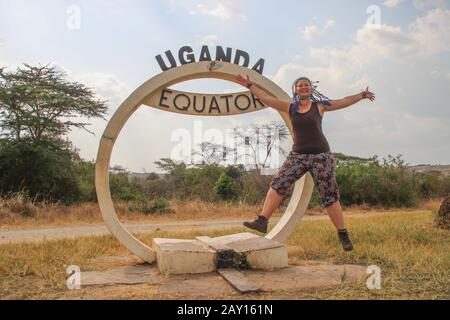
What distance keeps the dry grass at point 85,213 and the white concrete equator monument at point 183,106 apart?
6.44 m

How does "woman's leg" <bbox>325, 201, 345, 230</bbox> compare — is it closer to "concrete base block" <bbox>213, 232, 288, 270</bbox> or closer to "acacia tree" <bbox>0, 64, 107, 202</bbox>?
"concrete base block" <bbox>213, 232, 288, 270</bbox>

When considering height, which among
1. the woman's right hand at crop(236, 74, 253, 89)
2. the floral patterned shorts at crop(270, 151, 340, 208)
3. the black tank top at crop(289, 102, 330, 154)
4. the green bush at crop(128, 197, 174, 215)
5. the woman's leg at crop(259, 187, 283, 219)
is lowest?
the green bush at crop(128, 197, 174, 215)

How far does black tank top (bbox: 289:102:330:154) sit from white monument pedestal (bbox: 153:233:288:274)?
3.40 ft

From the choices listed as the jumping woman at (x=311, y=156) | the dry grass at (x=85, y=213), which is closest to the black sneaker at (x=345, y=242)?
the jumping woman at (x=311, y=156)

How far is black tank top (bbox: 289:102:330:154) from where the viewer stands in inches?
186

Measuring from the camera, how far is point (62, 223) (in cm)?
1111

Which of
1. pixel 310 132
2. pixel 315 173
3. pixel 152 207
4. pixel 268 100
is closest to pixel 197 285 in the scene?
pixel 315 173

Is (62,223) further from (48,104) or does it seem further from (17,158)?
(48,104)

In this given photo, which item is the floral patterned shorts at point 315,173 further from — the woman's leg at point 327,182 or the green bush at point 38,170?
the green bush at point 38,170

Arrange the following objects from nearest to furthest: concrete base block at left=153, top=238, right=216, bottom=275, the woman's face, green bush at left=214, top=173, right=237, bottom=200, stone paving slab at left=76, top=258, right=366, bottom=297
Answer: stone paving slab at left=76, top=258, right=366, bottom=297
concrete base block at left=153, top=238, right=216, bottom=275
the woman's face
green bush at left=214, top=173, right=237, bottom=200

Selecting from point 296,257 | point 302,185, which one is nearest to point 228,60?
point 302,185

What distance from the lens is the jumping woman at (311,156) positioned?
4.70m

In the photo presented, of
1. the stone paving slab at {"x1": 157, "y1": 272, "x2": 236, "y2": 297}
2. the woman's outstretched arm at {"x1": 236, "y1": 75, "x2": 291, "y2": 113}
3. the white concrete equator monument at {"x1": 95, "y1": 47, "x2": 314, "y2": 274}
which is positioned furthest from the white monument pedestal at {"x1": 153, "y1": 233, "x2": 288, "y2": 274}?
the woman's outstretched arm at {"x1": 236, "y1": 75, "x2": 291, "y2": 113}
